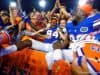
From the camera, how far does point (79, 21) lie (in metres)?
1.38

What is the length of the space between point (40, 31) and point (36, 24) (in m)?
0.05

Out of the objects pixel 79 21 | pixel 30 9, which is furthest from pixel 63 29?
pixel 30 9

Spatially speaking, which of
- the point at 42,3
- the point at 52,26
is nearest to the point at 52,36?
the point at 52,26

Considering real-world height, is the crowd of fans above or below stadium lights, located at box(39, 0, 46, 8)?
below

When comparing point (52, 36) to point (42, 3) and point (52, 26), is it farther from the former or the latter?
point (42, 3)

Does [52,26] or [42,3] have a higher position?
[42,3]

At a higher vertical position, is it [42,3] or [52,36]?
[42,3]

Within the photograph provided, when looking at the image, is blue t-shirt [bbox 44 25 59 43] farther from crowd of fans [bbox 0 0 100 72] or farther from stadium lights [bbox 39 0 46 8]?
stadium lights [bbox 39 0 46 8]

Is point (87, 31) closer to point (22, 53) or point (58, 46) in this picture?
point (58, 46)

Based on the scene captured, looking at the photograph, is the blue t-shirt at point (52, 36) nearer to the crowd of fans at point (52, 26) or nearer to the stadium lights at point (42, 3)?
the crowd of fans at point (52, 26)

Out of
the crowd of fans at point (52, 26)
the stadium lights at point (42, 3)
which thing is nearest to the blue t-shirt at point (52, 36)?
the crowd of fans at point (52, 26)

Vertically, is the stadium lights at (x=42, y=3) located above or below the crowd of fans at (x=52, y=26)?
above

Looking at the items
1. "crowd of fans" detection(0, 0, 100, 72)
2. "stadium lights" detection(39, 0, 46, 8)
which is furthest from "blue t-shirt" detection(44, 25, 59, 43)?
"stadium lights" detection(39, 0, 46, 8)

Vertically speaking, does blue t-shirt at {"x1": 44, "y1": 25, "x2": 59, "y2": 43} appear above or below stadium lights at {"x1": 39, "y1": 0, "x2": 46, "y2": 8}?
below
